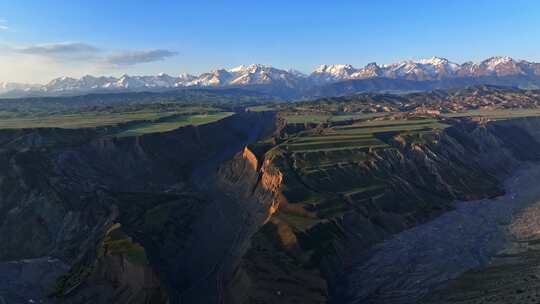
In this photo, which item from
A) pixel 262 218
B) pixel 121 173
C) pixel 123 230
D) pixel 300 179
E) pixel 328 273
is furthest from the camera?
pixel 121 173

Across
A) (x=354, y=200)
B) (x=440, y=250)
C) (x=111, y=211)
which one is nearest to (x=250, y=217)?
(x=354, y=200)

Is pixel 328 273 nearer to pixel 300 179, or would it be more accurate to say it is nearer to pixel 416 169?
pixel 300 179

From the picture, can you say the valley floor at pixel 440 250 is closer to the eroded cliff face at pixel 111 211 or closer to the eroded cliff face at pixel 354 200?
the eroded cliff face at pixel 354 200

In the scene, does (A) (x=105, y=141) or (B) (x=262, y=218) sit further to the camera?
(A) (x=105, y=141)

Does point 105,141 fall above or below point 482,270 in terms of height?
above

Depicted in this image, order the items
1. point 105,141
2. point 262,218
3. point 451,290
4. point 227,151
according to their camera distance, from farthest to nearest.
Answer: point 227,151 → point 105,141 → point 262,218 → point 451,290

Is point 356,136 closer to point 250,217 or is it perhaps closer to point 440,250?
point 250,217

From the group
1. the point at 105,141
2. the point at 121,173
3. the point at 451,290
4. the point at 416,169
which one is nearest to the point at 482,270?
the point at 451,290

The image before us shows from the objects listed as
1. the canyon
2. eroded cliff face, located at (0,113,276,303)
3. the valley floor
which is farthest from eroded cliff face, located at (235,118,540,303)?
eroded cliff face, located at (0,113,276,303)
